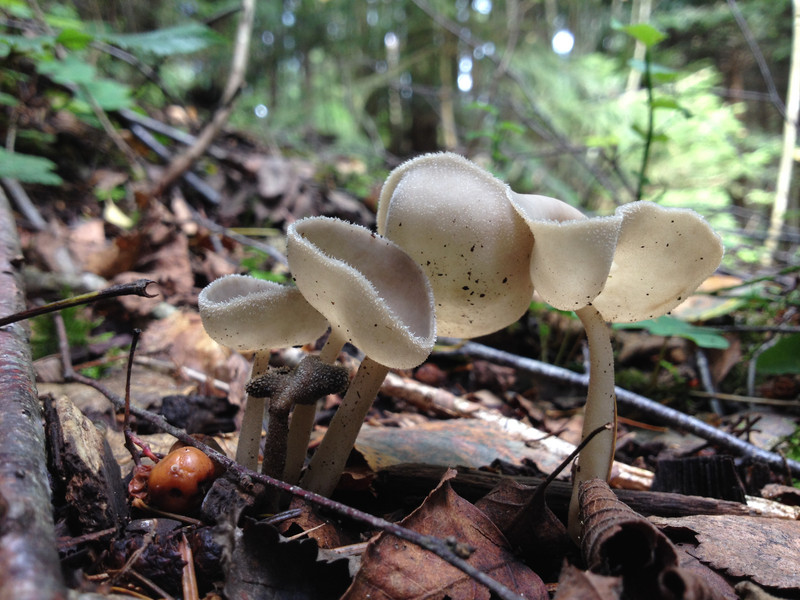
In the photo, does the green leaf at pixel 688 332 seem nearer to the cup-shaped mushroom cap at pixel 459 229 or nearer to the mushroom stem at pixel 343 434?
the cup-shaped mushroom cap at pixel 459 229

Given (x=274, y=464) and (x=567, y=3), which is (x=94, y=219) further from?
(x=567, y=3)

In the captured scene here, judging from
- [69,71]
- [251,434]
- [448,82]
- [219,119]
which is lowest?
[251,434]

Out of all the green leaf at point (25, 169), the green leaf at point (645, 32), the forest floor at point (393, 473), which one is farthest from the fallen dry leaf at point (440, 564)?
the green leaf at point (25, 169)

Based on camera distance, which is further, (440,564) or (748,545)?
(748,545)

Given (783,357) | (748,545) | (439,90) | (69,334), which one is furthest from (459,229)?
(439,90)

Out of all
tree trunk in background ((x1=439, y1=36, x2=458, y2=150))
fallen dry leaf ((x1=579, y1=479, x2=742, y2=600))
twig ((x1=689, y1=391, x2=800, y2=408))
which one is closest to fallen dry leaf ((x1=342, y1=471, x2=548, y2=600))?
fallen dry leaf ((x1=579, y1=479, x2=742, y2=600))

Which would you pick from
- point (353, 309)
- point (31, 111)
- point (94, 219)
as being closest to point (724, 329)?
point (353, 309)

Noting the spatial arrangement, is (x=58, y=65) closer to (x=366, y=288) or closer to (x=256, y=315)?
(x=256, y=315)
